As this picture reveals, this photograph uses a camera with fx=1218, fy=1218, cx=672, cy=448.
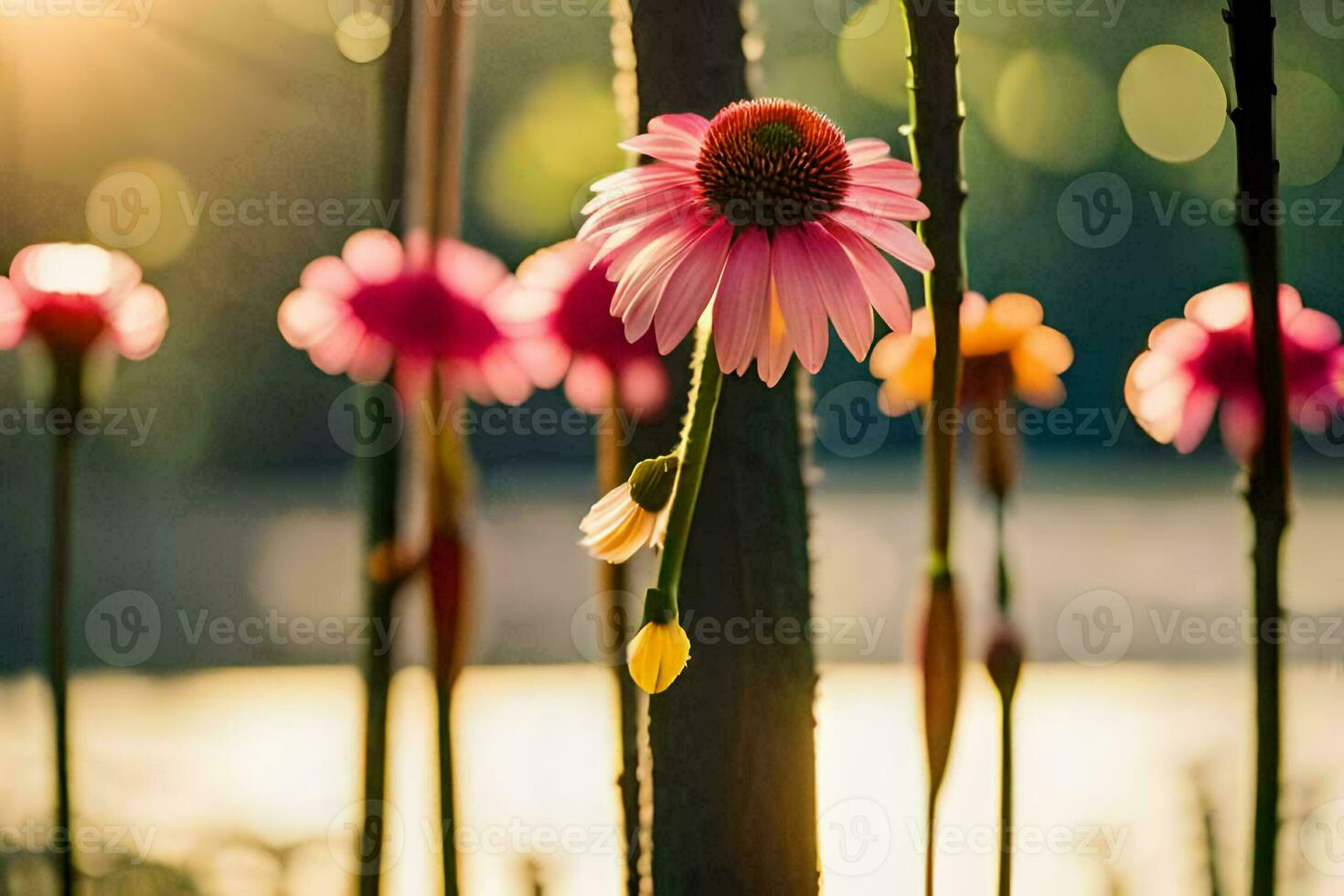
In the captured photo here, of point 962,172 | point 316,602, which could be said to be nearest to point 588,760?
point 962,172

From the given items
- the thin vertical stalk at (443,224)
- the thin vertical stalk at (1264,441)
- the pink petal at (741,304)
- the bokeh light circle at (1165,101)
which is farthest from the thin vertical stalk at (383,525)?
the bokeh light circle at (1165,101)

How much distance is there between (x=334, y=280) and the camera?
0.36 metres

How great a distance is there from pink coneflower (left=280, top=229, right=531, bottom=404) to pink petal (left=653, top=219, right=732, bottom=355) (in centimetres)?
9

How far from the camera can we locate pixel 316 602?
1.83 meters

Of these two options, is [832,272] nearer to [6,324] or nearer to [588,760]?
[6,324]

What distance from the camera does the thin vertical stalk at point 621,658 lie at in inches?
14.0

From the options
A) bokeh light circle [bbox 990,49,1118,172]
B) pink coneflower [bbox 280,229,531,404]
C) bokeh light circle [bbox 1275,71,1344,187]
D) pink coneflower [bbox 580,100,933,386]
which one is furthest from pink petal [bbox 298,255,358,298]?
bokeh light circle [bbox 990,49,1118,172]

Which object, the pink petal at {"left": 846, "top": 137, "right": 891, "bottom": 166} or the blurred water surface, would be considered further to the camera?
the blurred water surface

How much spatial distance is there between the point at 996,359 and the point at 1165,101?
154 cm

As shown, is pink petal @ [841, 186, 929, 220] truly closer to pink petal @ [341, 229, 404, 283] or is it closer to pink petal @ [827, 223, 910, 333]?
pink petal @ [827, 223, 910, 333]

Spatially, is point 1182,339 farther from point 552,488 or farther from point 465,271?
point 552,488

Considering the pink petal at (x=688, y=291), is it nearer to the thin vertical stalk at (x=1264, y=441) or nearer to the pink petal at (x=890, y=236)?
the pink petal at (x=890, y=236)

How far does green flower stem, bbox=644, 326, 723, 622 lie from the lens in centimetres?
26

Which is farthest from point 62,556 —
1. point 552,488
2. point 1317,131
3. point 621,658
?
point 552,488
